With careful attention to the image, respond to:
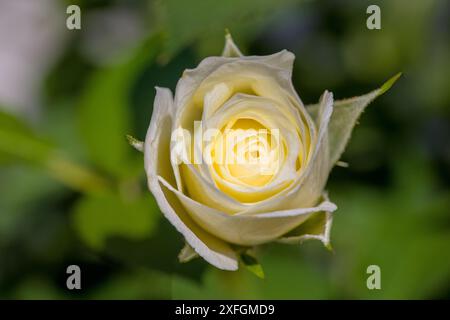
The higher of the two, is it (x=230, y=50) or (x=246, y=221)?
(x=230, y=50)

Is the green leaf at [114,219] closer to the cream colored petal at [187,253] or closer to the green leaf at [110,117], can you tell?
the green leaf at [110,117]

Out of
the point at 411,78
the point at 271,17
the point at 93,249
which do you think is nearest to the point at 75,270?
the point at 93,249

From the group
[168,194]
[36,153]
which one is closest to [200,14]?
[168,194]

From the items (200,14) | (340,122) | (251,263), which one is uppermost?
(200,14)

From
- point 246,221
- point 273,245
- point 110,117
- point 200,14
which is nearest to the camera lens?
point 246,221

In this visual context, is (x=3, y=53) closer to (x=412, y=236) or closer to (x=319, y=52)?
(x=319, y=52)

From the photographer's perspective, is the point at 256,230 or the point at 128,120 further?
the point at 128,120

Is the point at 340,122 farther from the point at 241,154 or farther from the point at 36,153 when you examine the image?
the point at 36,153

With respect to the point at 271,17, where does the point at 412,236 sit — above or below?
below
